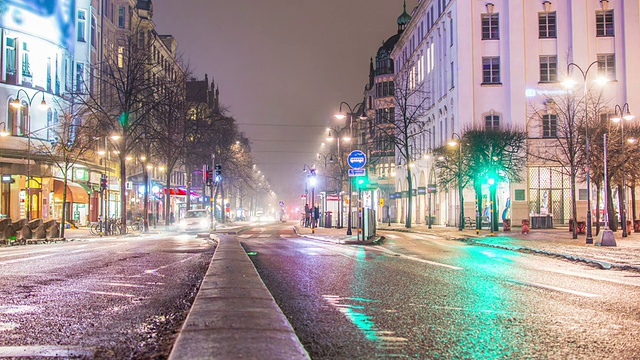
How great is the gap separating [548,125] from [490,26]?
9.21 meters

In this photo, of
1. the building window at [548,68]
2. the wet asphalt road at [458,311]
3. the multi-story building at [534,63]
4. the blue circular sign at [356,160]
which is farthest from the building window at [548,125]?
the wet asphalt road at [458,311]

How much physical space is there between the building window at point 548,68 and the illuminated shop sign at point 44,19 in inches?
1445

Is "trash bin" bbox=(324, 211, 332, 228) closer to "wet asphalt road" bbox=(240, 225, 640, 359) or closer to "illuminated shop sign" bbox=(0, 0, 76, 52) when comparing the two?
"illuminated shop sign" bbox=(0, 0, 76, 52)

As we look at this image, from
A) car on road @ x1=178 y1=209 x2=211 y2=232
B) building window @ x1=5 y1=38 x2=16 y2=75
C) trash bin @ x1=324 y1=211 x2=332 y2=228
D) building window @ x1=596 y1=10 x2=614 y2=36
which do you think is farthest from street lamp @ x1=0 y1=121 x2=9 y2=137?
building window @ x1=596 y1=10 x2=614 y2=36

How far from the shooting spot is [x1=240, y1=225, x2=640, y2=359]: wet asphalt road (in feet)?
17.6

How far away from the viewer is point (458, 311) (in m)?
7.47

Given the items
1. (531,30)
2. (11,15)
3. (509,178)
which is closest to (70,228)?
(11,15)

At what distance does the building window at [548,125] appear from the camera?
49.5m

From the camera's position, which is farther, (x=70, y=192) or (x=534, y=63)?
(x=534, y=63)

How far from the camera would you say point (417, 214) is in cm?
6725

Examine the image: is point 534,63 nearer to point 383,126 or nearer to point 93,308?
point 383,126

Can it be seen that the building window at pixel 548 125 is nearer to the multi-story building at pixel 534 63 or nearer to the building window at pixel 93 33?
the multi-story building at pixel 534 63

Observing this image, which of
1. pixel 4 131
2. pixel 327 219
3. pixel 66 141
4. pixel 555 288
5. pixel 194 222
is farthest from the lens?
pixel 327 219

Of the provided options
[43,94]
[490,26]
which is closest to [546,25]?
[490,26]
